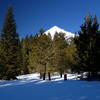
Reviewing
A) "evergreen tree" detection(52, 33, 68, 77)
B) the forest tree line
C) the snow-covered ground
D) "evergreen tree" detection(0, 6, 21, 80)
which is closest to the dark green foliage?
the forest tree line

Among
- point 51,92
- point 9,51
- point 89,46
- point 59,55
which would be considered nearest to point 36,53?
point 9,51

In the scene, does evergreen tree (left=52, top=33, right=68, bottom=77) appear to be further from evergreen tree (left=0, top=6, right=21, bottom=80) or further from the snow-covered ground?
the snow-covered ground

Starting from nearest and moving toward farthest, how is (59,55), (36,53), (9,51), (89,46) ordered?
(89,46) → (36,53) → (9,51) → (59,55)

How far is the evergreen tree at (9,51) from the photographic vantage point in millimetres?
43344

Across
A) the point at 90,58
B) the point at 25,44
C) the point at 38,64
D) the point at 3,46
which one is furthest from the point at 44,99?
the point at 25,44

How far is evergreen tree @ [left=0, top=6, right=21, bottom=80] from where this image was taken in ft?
142

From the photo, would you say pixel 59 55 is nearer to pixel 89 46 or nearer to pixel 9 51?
→ pixel 9 51

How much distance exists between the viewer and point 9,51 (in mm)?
44312

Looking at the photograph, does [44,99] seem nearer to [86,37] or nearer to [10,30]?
[86,37]

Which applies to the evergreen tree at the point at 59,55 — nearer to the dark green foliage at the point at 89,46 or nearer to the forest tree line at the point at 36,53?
the forest tree line at the point at 36,53

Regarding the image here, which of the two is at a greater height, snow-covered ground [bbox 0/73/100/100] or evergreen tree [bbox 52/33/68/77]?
evergreen tree [bbox 52/33/68/77]

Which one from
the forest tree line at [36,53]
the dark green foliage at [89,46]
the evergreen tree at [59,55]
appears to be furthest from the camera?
the evergreen tree at [59,55]

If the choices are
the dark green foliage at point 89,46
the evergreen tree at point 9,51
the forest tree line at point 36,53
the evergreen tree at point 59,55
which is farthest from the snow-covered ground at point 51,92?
the evergreen tree at point 59,55

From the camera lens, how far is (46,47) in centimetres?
4322
